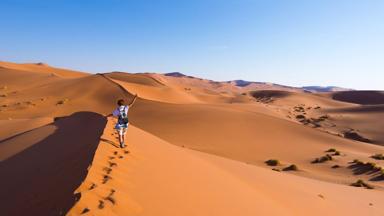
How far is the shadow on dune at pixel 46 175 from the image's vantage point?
5129 millimetres

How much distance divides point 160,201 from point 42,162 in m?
3.99

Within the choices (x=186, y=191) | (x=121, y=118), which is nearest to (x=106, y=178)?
(x=186, y=191)

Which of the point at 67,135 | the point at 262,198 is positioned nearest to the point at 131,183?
the point at 262,198

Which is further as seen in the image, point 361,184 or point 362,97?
point 362,97

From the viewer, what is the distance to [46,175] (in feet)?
22.5

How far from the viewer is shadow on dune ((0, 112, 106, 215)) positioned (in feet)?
16.8

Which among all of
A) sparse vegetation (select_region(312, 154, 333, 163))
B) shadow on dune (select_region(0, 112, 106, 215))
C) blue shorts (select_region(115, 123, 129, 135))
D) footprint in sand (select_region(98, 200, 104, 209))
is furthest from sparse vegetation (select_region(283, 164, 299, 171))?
footprint in sand (select_region(98, 200, 104, 209))

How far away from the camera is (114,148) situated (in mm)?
8641

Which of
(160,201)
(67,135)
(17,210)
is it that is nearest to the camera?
(17,210)

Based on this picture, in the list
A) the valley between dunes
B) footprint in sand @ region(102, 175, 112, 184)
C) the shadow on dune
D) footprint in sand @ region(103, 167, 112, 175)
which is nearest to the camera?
the shadow on dune

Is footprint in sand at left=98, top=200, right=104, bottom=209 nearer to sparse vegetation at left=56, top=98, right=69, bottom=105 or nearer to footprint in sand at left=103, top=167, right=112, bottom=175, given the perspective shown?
footprint in sand at left=103, top=167, right=112, bottom=175

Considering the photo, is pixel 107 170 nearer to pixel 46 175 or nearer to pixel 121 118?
pixel 46 175

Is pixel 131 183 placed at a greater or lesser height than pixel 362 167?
greater

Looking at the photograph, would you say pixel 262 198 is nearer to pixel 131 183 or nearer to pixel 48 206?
pixel 131 183
